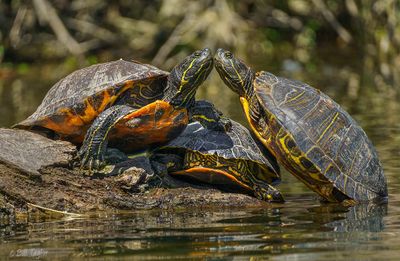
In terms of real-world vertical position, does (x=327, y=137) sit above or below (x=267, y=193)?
above

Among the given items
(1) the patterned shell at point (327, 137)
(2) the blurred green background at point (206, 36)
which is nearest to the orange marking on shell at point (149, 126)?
(1) the patterned shell at point (327, 137)

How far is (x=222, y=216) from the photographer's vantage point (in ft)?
22.2

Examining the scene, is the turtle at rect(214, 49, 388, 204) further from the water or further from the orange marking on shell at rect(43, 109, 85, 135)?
the orange marking on shell at rect(43, 109, 85, 135)

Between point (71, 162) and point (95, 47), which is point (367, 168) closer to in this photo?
point (71, 162)

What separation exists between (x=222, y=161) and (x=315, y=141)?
74 centimetres

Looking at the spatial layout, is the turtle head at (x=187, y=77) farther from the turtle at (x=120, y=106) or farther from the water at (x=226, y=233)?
the water at (x=226, y=233)

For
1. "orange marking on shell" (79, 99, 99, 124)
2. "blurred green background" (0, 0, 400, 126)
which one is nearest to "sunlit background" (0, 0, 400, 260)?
"blurred green background" (0, 0, 400, 126)

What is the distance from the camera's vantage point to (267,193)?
7.31 m

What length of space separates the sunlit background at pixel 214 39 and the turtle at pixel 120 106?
709 centimetres

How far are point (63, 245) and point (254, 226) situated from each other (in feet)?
4.39

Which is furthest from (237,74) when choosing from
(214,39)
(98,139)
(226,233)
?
(214,39)

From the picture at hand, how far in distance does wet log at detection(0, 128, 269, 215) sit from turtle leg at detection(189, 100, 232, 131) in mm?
542

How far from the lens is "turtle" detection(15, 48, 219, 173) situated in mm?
7039

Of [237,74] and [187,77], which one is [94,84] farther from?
[237,74]
